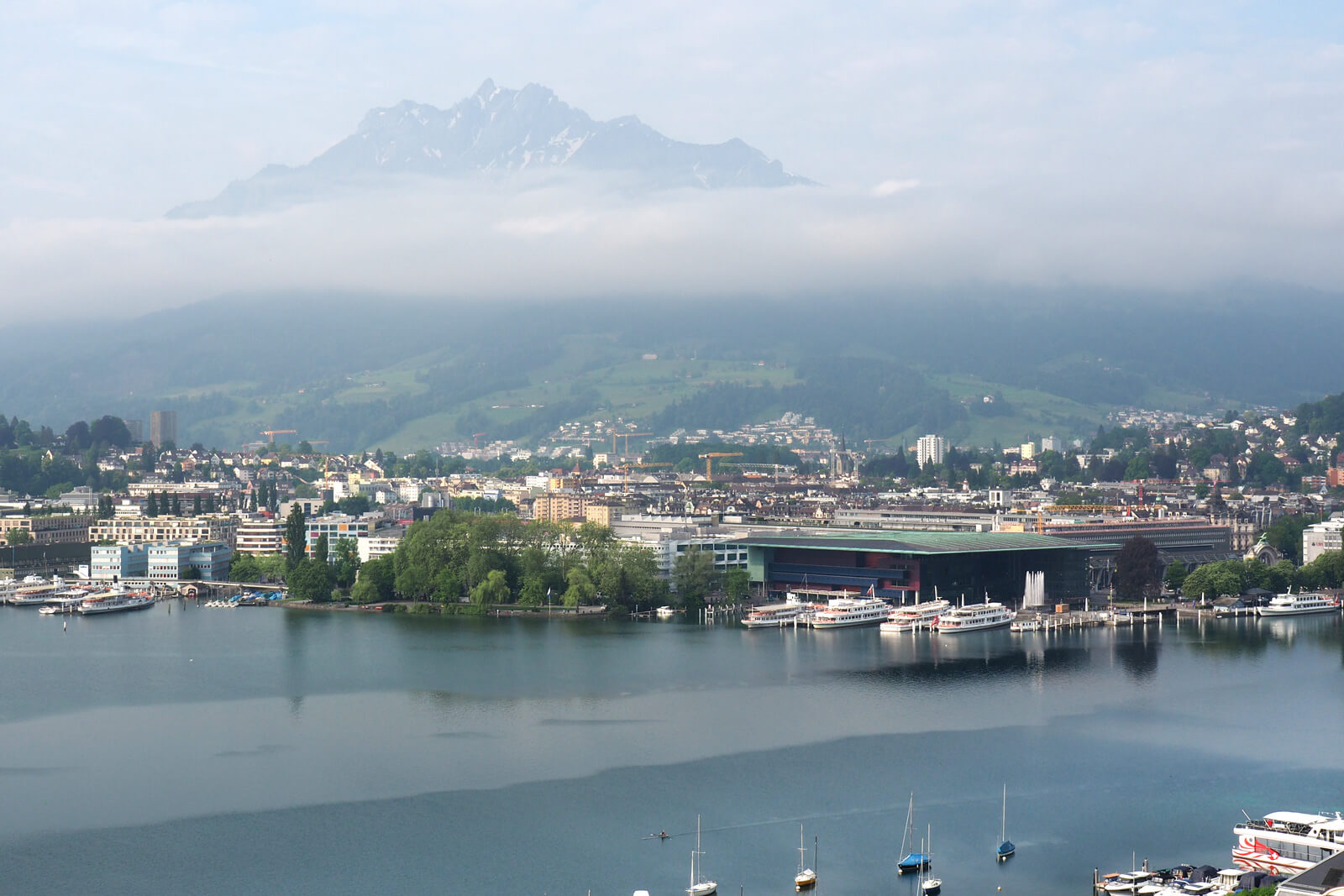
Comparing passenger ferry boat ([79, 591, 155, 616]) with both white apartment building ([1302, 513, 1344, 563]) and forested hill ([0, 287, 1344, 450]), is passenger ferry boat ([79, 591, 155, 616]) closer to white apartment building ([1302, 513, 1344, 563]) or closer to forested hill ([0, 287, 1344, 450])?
white apartment building ([1302, 513, 1344, 563])

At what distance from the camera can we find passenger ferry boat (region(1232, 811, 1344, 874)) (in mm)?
14438

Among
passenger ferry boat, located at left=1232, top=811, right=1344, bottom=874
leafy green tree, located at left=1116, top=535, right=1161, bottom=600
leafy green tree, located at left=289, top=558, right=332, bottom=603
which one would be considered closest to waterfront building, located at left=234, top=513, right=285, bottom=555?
leafy green tree, located at left=289, top=558, right=332, bottom=603

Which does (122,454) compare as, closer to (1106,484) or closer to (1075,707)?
(1106,484)

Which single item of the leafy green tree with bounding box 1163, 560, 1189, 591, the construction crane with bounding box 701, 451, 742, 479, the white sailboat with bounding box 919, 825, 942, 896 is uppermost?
the construction crane with bounding box 701, 451, 742, 479

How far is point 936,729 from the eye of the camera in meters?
19.8

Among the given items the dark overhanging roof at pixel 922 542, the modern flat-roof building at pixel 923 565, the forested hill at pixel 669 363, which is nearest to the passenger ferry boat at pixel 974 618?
the modern flat-roof building at pixel 923 565

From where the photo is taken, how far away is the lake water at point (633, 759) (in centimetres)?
1473

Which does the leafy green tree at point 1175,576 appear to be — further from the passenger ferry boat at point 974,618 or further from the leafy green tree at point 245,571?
the leafy green tree at point 245,571

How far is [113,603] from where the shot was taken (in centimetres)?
3556

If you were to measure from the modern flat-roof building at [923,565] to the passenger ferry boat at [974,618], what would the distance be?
171 centimetres

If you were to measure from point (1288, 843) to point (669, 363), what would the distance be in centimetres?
13524

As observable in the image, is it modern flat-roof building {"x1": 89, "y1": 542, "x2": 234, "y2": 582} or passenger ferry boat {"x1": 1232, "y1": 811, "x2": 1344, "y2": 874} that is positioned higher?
modern flat-roof building {"x1": 89, "y1": 542, "x2": 234, "y2": 582}

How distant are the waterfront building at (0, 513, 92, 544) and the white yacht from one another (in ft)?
75.2

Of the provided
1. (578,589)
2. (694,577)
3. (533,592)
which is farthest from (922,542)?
(533,592)
